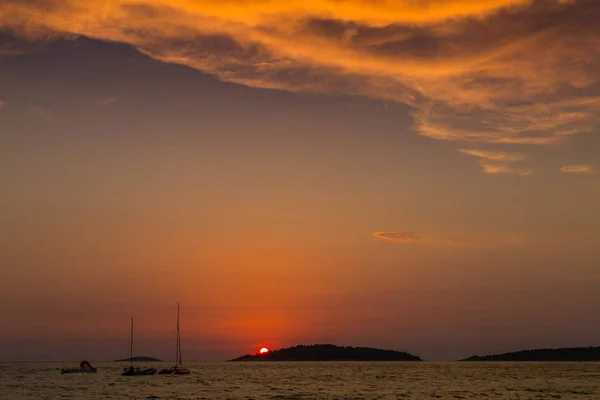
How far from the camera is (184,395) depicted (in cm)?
11662

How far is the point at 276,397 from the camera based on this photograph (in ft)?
367

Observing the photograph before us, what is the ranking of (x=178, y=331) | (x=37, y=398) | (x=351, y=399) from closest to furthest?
(x=351, y=399) → (x=37, y=398) → (x=178, y=331)

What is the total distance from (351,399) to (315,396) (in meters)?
9.88

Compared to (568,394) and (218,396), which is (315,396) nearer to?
(218,396)

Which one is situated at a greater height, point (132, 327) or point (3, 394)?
point (132, 327)

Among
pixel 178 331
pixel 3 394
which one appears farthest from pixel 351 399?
pixel 178 331

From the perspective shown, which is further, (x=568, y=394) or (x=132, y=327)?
(x=132, y=327)

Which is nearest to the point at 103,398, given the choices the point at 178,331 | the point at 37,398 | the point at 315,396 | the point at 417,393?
the point at 37,398

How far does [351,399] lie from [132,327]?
92421mm

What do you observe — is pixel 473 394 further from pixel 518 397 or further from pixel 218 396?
pixel 218 396

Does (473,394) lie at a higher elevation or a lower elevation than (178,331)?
lower

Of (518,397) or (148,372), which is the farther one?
(148,372)

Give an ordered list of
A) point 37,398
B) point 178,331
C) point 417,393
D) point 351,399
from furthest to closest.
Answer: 1. point 178,331
2. point 417,393
3. point 37,398
4. point 351,399

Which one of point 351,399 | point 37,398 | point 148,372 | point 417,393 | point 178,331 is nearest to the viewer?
point 351,399
